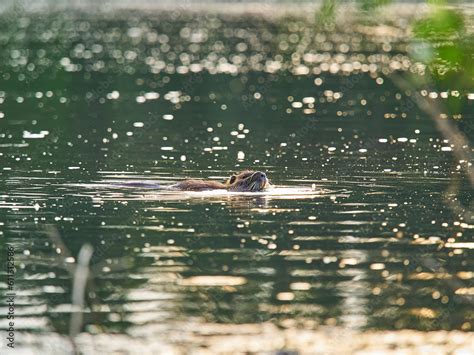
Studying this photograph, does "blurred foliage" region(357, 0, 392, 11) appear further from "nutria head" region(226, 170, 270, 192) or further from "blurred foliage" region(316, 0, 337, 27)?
"nutria head" region(226, 170, 270, 192)

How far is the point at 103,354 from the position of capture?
13.6 metres

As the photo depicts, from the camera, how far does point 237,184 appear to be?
977 inches

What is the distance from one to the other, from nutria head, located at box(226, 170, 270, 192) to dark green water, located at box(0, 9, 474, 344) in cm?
31

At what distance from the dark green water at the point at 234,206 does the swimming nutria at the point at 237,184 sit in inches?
12.7

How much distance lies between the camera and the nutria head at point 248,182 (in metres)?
24.6

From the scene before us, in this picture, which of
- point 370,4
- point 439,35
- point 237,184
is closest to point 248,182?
point 237,184

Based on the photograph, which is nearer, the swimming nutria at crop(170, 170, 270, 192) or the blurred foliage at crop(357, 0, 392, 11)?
the blurred foliage at crop(357, 0, 392, 11)

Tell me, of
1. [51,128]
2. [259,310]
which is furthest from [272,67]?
[259,310]

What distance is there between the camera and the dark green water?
53.2ft
